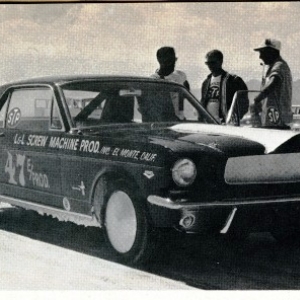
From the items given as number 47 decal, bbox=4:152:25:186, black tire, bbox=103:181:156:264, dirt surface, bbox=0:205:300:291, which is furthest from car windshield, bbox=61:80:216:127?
dirt surface, bbox=0:205:300:291

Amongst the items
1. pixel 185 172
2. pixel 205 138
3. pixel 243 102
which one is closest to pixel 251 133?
pixel 205 138

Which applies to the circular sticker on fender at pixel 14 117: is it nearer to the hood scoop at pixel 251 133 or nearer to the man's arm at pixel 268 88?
the hood scoop at pixel 251 133

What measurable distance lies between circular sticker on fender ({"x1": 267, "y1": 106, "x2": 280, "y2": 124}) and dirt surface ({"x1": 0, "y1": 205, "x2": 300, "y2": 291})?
2.73ft

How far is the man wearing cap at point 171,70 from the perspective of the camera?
3.86 metres

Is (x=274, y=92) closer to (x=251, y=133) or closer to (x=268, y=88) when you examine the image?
(x=268, y=88)

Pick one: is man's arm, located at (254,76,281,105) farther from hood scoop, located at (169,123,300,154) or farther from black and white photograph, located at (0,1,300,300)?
hood scoop, located at (169,123,300,154)

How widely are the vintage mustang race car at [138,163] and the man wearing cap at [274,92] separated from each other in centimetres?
36

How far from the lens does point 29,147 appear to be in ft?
12.5

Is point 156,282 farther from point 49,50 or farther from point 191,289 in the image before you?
point 49,50

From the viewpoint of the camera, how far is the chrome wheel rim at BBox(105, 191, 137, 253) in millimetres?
2963

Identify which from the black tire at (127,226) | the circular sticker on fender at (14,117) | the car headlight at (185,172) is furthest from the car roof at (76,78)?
the car headlight at (185,172)

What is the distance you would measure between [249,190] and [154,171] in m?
0.54
